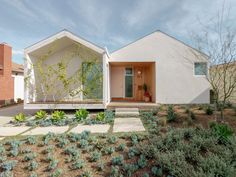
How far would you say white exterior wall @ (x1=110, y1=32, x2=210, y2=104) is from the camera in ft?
34.0

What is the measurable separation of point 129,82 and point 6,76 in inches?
450

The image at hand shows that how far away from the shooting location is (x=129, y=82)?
1289 centimetres

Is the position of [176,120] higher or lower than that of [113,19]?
lower

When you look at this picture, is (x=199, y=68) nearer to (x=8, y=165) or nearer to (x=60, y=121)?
(x=60, y=121)

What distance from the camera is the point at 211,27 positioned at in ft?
23.7

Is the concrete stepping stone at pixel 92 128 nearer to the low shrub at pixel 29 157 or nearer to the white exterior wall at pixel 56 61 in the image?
the low shrub at pixel 29 157

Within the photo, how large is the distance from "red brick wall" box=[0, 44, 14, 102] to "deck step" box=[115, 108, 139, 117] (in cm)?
1128

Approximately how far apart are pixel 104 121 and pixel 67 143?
8.31 ft

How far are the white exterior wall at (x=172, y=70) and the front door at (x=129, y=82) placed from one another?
2.50m

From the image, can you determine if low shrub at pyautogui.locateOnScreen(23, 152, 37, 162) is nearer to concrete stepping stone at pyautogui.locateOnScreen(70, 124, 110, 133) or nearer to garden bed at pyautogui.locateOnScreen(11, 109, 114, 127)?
concrete stepping stone at pyautogui.locateOnScreen(70, 124, 110, 133)

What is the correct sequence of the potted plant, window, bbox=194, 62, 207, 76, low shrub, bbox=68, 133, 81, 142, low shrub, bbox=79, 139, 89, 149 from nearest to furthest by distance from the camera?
low shrub, bbox=79, 139, 89, 149 < low shrub, bbox=68, 133, 81, 142 < window, bbox=194, 62, 207, 76 < the potted plant

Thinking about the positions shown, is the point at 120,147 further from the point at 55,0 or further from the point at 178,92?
the point at 55,0

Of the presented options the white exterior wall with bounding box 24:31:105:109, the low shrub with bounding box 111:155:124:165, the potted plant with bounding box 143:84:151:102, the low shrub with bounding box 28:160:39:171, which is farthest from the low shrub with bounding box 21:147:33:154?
the potted plant with bounding box 143:84:151:102

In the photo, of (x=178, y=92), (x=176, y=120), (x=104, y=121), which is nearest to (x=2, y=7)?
(x=104, y=121)
